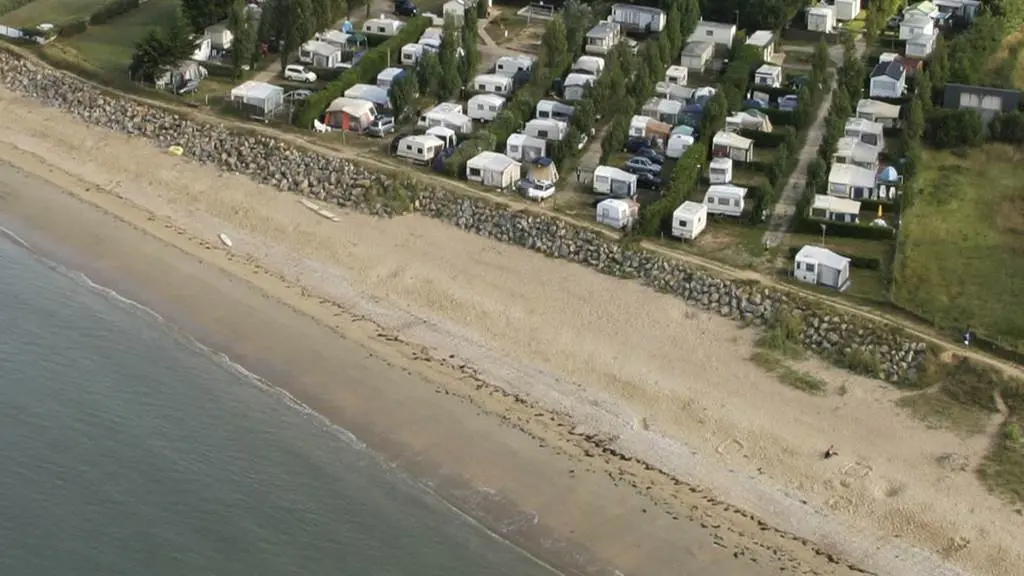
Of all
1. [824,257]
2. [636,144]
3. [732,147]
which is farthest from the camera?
[636,144]

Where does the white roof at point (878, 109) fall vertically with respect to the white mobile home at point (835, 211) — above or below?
above

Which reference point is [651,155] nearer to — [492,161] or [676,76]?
[492,161]

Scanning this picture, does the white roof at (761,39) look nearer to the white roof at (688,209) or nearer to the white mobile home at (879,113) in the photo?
the white mobile home at (879,113)

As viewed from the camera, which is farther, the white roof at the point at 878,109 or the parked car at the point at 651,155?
the white roof at the point at 878,109

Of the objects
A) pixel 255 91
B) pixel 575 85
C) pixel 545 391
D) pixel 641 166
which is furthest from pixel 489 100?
pixel 545 391

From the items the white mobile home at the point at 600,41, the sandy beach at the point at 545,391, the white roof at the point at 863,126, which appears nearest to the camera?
the sandy beach at the point at 545,391

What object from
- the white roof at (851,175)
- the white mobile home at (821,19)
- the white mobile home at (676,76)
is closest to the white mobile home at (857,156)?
the white roof at (851,175)
